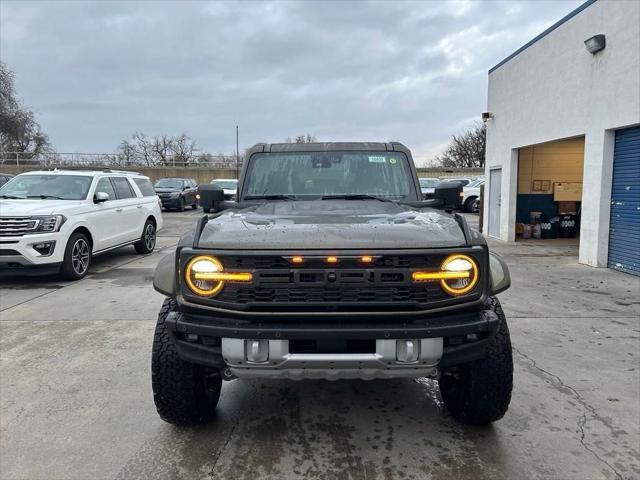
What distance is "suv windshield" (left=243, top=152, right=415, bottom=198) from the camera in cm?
383

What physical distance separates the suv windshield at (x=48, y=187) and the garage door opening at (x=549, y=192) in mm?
10996

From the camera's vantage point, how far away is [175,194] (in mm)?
22156

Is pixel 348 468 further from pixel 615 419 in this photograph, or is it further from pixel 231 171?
pixel 231 171

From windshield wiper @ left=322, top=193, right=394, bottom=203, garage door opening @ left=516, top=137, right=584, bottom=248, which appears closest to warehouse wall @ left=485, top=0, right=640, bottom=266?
garage door opening @ left=516, top=137, right=584, bottom=248

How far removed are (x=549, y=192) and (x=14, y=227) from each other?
42.8 ft

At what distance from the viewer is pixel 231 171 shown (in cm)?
3488

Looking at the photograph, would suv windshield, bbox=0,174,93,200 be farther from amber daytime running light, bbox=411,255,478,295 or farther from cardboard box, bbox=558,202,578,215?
cardboard box, bbox=558,202,578,215

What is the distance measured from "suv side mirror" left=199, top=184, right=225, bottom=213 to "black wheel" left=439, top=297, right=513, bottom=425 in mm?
2178

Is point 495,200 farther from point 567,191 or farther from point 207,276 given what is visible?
point 207,276

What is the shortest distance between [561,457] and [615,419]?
708mm

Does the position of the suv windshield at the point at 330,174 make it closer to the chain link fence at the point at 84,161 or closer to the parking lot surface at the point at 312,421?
the parking lot surface at the point at 312,421

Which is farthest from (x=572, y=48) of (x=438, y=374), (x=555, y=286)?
(x=438, y=374)

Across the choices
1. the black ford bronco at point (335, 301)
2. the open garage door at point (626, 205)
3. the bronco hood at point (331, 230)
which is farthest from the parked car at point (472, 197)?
the black ford bronco at point (335, 301)

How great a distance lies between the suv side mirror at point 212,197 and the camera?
376 centimetres
